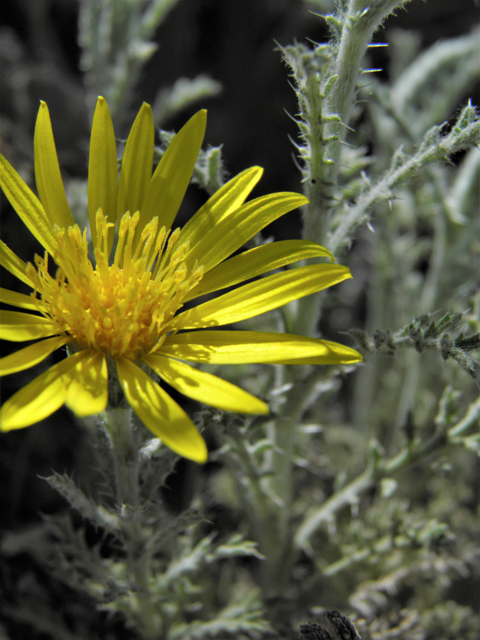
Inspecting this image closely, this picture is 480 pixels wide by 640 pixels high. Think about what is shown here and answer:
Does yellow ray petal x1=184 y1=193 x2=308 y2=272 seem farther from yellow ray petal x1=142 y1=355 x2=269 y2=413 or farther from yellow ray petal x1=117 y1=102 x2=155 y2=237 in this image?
yellow ray petal x1=142 y1=355 x2=269 y2=413

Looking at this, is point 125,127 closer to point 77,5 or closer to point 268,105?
point 268,105

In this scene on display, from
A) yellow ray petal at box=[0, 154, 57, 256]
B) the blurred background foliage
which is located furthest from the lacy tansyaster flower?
the blurred background foliage

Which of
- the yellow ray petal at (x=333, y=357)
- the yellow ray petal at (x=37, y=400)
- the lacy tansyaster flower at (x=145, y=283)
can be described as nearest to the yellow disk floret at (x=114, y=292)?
the lacy tansyaster flower at (x=145, y=283)

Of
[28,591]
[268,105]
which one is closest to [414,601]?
[28,591]

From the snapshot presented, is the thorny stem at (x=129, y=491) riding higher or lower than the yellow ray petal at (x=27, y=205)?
lower

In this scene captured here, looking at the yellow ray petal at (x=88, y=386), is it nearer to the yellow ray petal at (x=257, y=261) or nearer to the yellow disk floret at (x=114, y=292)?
the yellow disk floret at (x=114, y=292)

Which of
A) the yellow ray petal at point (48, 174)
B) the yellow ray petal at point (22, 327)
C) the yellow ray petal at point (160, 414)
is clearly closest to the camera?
the yellow ray petal at point (160, 414)

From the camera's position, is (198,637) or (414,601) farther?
(414,601)
